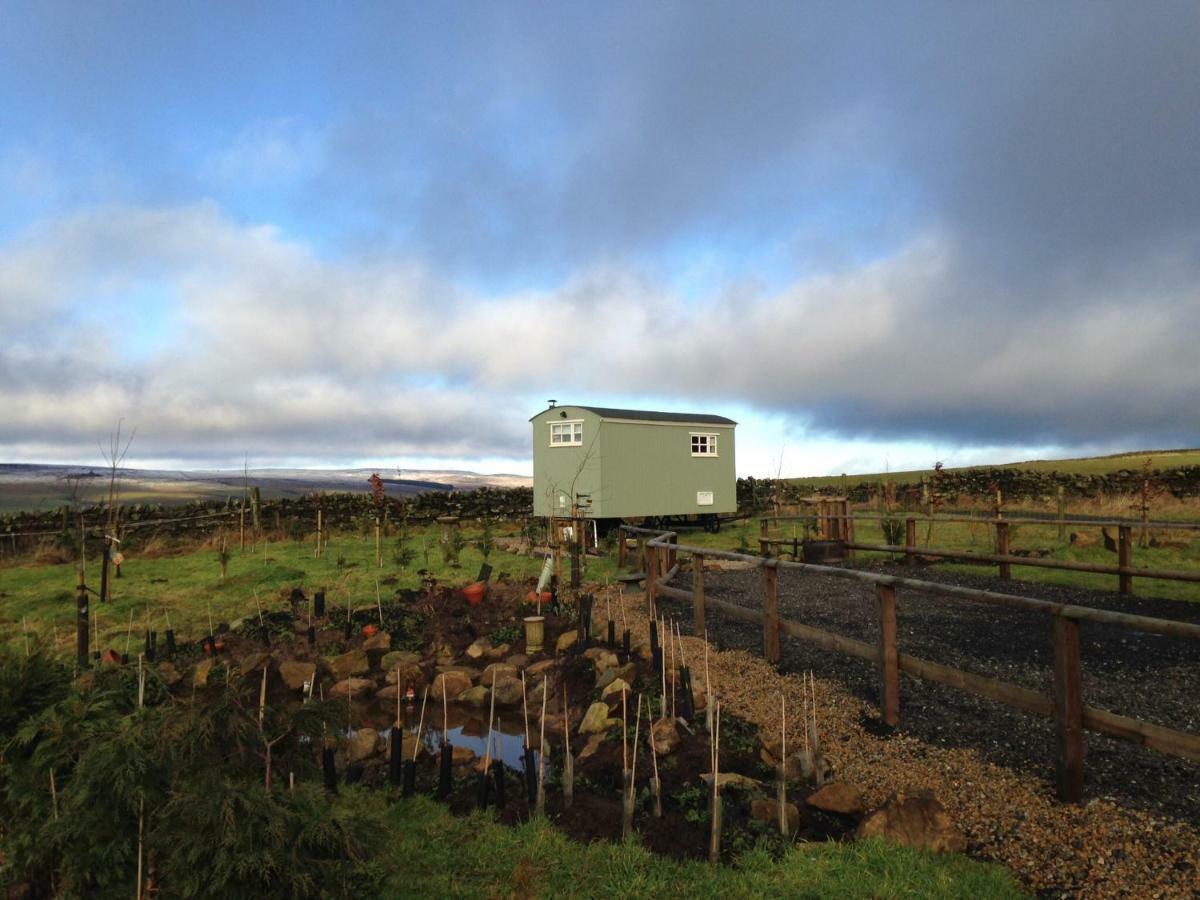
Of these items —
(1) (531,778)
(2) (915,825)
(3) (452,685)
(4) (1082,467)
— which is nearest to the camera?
(2) (915,825)

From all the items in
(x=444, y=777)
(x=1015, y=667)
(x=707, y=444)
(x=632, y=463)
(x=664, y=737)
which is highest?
(x=707, y=444)

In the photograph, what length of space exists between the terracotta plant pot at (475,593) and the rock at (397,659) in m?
2.04

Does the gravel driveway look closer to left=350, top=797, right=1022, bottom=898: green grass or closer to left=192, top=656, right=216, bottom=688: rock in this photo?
left=350, top=797, right=1022, bottom=898: green grass

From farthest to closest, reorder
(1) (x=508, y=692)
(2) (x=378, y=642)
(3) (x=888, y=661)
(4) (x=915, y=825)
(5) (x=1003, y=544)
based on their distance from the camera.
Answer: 1. (5) (x=1003, y=544)
2. (2) (x=378, y=642)
3. (1) (x=508, y=692)
4. (3) (x=888, y=661)
5. (4) (x=915, y=825)

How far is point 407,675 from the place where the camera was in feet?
27.5

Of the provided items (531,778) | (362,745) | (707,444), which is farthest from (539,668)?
(707,444)

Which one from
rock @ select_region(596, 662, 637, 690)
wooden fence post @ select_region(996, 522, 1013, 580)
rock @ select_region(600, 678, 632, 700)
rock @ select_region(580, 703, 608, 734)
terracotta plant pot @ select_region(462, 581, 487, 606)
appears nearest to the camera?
rock @ select_region(580, 703, 608, 734)

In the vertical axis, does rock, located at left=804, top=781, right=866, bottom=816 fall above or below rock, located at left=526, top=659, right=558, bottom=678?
above

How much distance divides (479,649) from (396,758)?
349cm

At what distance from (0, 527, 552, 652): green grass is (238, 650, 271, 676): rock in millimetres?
1835

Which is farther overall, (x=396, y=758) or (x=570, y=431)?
(x=570, y=431)

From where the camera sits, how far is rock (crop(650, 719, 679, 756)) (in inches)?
221

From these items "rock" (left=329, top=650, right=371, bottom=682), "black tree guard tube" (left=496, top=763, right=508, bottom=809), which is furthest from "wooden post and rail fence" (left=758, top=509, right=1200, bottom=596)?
"rock" (left=329, top=650, right=371, bottom=682)

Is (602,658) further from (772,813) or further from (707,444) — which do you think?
(707,444)
